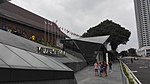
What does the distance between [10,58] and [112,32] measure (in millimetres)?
50765

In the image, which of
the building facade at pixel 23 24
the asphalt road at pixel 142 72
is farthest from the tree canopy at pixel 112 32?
the asphalt road at pixel 142 72

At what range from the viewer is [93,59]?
40312mm

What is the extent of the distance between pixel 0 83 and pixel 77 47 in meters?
33.5

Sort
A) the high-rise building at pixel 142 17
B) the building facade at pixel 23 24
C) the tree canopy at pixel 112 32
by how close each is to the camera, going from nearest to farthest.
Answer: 1. the building facade at pixel 23 24
2. the tree canopy at pixel 112 32
3. the high-rise building at pixel 142 17

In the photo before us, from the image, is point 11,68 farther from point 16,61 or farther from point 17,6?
point 17,6

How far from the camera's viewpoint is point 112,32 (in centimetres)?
5784

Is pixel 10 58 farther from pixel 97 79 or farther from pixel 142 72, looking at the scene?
pixel 142 72

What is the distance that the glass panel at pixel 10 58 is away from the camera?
8.09 meters

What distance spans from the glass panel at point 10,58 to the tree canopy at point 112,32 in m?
48.9

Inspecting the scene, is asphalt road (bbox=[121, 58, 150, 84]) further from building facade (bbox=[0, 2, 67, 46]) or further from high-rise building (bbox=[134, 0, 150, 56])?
high-rise building (bbox=[134, 0, 150, 56])

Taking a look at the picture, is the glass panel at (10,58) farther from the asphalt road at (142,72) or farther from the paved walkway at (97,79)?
the asphalt road at (142,72)

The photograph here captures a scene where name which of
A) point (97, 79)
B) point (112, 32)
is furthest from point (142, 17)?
point (97, 79)

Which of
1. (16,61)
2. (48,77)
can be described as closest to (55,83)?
(48,77)

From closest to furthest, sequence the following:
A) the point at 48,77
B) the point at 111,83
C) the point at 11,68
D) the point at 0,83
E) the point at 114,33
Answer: the point at 0,83, the point at 11,68, the point at 48,77, the point at 111,83, the point at 114,33
